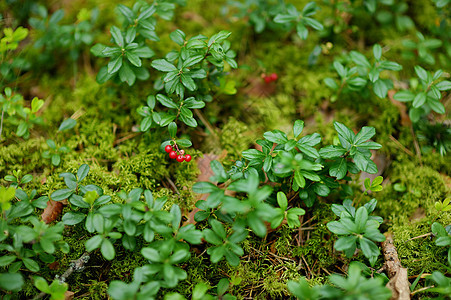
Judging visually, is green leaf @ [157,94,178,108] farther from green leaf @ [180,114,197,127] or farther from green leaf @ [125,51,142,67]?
green leaf @ [125,51,142,67]

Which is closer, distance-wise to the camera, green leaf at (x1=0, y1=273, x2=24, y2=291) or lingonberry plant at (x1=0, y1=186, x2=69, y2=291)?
green leaf at (x1=0, y1=273, x2=24, y2=291)

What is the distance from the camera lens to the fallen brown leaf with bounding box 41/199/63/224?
2.82 m

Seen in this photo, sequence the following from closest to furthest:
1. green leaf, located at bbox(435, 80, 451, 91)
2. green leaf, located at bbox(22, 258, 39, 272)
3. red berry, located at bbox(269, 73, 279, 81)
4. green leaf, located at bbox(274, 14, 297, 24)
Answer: green leaf, located at bbox(22, 258, 39, 272) < green leaf, located at bbox(435, 80, 451, 91) < green leaf, located at bbox(274, 14, 297, 24) < red berry, located at bbox(269, 73, 279, 81)

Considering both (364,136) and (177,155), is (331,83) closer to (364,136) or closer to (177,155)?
(364,136)

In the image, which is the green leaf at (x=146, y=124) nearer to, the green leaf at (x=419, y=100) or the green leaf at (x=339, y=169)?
the green leaf at (x=339, y=169)

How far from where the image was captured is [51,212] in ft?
9.32

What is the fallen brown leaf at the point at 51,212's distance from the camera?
2.82 m

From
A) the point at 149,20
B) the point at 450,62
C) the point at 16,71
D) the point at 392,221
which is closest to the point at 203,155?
the point at 149,20

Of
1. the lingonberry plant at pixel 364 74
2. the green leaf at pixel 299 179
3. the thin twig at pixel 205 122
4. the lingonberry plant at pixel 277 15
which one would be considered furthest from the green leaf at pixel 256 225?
the lingonberry plant at pixel 277 15

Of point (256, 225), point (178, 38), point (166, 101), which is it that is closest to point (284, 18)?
point (178, 38)

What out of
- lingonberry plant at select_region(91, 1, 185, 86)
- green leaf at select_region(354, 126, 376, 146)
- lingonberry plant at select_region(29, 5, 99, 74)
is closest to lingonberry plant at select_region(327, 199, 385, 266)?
green leaf at select_region(354, 126, 376, 146)

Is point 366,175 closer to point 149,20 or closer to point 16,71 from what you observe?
point 149,20

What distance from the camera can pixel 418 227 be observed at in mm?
2941

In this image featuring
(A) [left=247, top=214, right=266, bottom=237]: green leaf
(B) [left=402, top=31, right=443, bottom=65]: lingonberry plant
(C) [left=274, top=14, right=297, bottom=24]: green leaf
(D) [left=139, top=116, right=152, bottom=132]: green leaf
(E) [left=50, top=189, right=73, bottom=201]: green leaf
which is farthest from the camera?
(B) [left=402, top=31, right=443, bottom=65]: lingonberry plant
